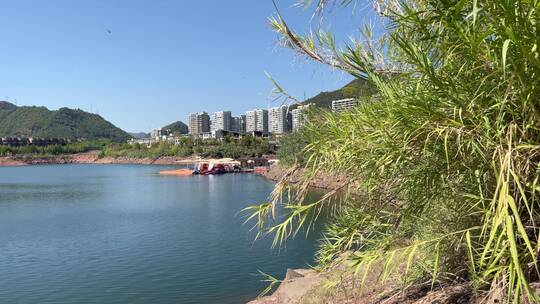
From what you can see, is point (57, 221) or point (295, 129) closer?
point (295, 129)

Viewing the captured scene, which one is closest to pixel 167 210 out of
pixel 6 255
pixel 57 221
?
pixel 57 221

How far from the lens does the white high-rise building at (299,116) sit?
16.4 ft

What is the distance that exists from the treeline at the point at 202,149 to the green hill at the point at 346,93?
67287 mm

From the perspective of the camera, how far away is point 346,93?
17.4 feet

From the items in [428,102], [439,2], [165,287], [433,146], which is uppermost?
[439,2]

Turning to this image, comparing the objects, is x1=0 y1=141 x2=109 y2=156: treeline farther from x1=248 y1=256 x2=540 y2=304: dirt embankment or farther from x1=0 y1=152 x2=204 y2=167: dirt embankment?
x1=248 y1=256 x2=540 y2=304: dirt embankment

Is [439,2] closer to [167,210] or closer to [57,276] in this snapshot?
[57,276]

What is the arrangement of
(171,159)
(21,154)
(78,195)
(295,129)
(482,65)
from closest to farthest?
(482,65) → (295,129) → (78,195) → (171,159) → (21,154)

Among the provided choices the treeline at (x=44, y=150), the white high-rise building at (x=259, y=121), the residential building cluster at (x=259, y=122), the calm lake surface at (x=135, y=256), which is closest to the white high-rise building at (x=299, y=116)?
the residential building cluster at (x=259, y=122)

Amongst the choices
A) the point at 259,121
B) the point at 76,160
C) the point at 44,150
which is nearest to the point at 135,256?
the point at 259,121

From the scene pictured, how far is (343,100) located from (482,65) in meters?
2.33

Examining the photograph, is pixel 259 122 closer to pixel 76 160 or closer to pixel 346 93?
pixel 76 160

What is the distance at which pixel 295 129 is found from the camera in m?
5.13

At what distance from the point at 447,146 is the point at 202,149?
4188 inches
